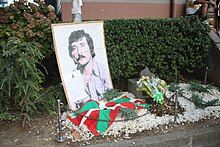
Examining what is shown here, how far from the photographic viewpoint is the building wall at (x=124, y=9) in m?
6.40

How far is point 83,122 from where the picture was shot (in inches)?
151

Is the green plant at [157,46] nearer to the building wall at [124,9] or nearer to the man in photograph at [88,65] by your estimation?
the man in photograph at [88,65]

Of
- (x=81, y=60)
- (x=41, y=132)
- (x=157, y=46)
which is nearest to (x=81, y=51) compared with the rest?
(x=81, y=60)

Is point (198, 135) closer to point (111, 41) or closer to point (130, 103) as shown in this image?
point (130, 103)

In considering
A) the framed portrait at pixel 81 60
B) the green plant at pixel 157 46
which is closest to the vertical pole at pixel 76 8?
the framed portrait at pixel 81 60

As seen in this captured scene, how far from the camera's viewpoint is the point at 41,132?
12.4 ft

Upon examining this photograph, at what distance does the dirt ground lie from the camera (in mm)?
3547

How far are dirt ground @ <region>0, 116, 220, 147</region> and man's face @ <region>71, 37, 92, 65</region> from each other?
1.06 m

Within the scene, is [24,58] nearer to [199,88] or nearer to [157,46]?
[157,46]

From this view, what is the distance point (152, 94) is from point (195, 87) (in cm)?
124

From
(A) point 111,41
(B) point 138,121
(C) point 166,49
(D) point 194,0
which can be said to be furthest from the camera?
(D) point 194,0

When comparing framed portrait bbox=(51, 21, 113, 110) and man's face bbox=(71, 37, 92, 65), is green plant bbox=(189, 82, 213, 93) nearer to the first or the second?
framed portrait bbox=(51, 21, 113, 110)

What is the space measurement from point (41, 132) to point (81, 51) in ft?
5.03

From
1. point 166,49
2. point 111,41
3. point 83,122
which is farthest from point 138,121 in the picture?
point 166,49
